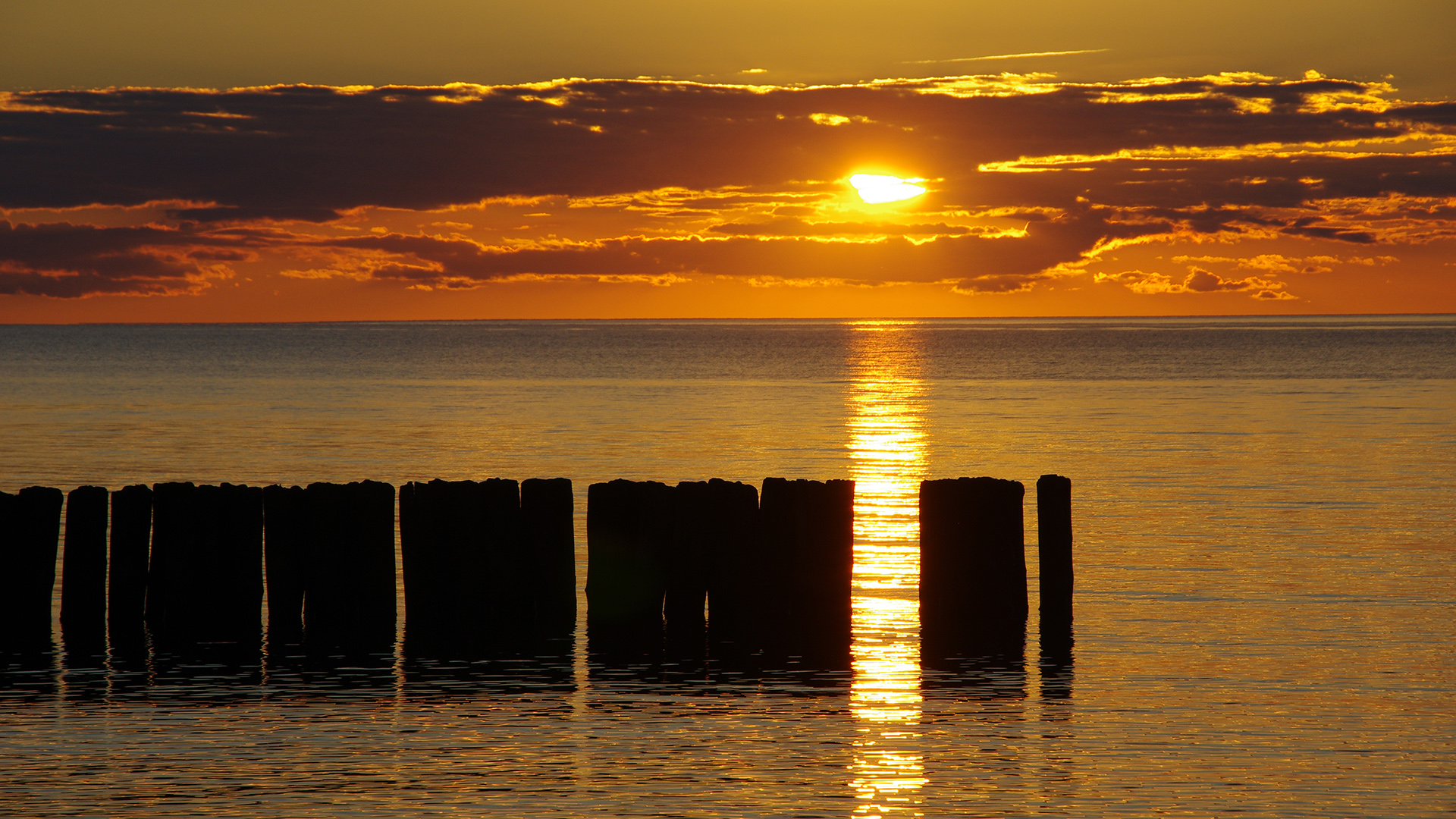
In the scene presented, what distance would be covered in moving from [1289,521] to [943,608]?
11597mm

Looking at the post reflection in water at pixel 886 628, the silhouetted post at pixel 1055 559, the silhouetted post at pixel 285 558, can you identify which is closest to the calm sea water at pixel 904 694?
the post reflection in water at pixel 886 628

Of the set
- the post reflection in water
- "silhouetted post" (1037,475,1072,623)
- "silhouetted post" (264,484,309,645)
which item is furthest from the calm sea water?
"silhouetted post" (264,484,309,645)

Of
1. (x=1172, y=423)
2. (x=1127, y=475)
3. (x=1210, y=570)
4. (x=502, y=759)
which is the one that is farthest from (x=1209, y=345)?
(x=502, y=759)

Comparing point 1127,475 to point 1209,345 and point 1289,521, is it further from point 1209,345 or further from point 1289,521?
point 1209,345

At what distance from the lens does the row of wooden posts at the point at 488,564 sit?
14641 millimetres

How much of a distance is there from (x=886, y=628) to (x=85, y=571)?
854 centimetres

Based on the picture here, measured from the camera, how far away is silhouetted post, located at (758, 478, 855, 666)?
14.8 m

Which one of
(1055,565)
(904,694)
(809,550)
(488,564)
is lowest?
(904,694)

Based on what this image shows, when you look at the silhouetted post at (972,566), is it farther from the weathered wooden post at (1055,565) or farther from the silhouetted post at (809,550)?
the silhouetted post at (809,550)

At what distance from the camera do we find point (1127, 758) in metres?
11.2

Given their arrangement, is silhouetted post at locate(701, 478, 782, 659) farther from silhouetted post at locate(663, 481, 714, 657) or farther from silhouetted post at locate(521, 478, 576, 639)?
silhouetted post at locate(521, 478, 576, 639)

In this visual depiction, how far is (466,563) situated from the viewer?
14891 millimetres

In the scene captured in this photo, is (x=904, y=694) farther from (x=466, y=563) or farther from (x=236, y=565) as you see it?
(x=236, y=565)

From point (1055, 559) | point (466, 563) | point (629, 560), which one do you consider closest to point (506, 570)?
point (466, 563)
